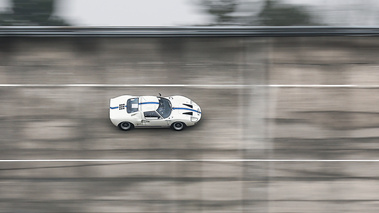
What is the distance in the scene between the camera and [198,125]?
9.99m

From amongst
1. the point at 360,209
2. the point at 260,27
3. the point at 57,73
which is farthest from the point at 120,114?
the point at 360,209

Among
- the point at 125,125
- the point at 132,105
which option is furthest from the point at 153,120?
the point at 125,125

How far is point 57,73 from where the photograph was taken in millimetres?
9867

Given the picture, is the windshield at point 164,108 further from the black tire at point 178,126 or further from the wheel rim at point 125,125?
the wheel rim at point 125,125

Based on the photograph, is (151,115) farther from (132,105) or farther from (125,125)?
(125,125)

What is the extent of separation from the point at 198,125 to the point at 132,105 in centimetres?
206

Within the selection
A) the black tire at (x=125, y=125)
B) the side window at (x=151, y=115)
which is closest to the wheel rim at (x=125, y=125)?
the black tire at (x=125, y=125)

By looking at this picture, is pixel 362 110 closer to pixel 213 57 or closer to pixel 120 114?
pixel 213 57

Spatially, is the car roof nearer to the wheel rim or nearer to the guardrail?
the wheel rim

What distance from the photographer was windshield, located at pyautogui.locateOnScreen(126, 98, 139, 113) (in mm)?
9523

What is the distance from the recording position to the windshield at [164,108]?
9.55m

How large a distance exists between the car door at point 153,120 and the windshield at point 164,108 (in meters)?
0.12

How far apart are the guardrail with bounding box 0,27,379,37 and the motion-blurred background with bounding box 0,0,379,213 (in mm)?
237

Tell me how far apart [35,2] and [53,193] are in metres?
5.59
